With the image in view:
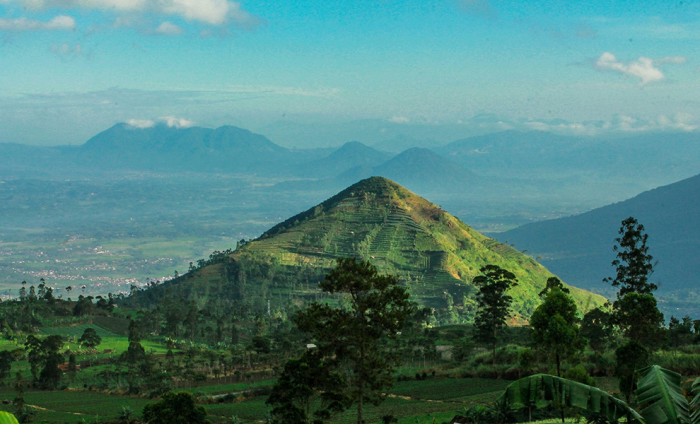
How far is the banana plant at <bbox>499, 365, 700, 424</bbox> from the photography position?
1262cm

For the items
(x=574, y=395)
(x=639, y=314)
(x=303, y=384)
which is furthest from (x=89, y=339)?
(x=574, y=395)

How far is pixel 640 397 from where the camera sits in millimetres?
13258

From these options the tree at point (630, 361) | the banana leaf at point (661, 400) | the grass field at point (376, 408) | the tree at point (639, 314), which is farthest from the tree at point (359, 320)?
the banana leaf at point (661, 400)

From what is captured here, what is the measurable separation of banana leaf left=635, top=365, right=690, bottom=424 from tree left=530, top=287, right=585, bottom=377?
14.7m

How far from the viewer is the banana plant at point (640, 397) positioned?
41.4 ft

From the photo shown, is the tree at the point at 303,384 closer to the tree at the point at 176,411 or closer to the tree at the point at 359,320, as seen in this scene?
the tree at the point at 359,320

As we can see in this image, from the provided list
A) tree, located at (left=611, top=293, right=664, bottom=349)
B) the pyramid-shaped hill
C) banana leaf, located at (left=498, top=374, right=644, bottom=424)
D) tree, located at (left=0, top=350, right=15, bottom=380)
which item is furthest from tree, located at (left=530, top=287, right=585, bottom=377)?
the pyramid-shaped hill

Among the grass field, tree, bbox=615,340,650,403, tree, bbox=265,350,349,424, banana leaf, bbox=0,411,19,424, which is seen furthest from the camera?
the grass field

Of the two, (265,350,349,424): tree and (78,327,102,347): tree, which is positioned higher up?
(265,350,349,424): tree

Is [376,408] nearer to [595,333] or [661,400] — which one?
[595,333]

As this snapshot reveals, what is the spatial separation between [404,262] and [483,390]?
109481 millimetres

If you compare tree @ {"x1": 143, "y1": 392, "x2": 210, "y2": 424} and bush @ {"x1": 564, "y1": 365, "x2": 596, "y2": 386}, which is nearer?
tree @ {"x1": 143, "y1": 392, "x2": 210, "y2": 424}

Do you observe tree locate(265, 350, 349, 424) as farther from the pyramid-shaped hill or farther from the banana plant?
the pyramid-shaped hill

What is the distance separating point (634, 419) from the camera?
44.4 feet
